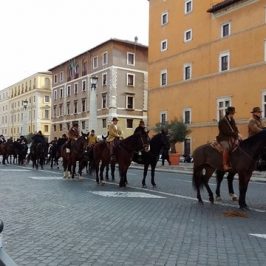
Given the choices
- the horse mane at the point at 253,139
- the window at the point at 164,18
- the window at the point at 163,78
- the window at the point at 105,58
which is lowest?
the horse mane at the point at 253,139

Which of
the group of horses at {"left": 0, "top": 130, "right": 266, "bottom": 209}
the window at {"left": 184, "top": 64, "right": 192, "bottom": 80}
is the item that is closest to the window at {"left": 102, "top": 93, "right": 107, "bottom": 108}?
the window at {"left": 184, "top": 64, "right": 192, "bottom": 80}

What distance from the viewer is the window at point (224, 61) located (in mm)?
49309

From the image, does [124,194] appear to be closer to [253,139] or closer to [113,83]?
[253,139]

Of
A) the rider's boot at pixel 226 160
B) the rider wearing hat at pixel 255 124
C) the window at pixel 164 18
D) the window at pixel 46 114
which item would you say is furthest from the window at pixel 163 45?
the window at pixel 46 114

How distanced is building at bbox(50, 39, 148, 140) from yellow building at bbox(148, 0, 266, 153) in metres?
13.5

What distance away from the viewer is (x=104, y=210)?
1070 centimetres

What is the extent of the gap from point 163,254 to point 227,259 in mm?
874

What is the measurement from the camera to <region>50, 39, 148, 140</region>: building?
75.8 metres

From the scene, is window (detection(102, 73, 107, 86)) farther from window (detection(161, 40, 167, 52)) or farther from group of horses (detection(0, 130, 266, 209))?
group of horses (detection(0, 130, 266, 209))

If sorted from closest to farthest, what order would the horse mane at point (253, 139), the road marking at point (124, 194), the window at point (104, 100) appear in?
the horse mane at point (253, 139)
the road marking at point (124, 194)
the window at point (104, 100)

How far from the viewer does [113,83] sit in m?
75.6

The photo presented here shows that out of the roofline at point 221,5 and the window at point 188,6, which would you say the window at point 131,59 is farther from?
the roofline at point 221,5

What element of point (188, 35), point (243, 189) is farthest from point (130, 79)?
point (243, 189)

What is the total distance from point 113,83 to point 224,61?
28.7 m
